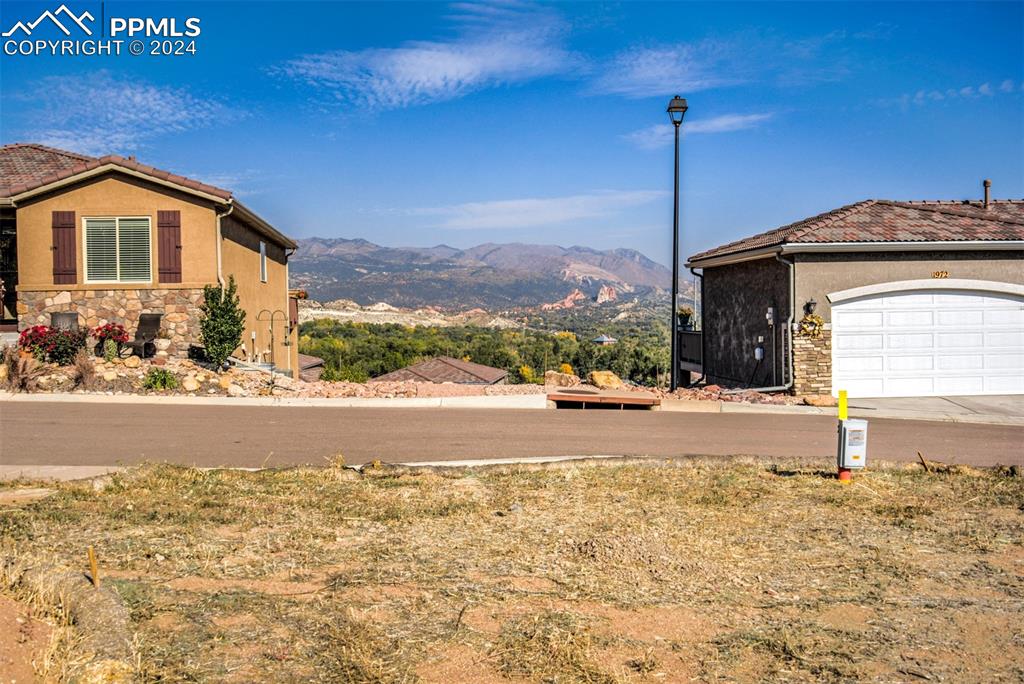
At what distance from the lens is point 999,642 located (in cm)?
493

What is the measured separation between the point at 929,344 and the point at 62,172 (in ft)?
67.0

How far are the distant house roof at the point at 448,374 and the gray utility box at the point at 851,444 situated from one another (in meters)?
17.1

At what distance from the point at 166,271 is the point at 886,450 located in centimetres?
1585

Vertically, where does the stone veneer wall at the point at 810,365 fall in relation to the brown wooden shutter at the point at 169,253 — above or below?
below

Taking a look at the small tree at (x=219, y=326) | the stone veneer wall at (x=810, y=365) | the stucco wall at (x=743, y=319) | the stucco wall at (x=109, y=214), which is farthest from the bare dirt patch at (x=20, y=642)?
the stucco wall at (x=743, y=319)

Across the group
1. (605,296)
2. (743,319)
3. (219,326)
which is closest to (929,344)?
(743,319)

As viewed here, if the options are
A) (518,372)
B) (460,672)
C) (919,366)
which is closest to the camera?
(460,672)

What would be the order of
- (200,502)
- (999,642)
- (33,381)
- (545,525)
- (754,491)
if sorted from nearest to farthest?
1. (999,642)
2. (545,525)
3. (200,502)
4. (754,491)
5. (33,381)

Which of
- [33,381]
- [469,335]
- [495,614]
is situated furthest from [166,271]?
[469,335]

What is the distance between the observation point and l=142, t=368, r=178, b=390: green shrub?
56.0 ft

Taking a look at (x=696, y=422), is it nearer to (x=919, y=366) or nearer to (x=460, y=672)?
(x=919, y=366)

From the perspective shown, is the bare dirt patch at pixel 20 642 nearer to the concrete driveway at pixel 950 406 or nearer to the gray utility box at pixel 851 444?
the gray utility box at pixel 851 444

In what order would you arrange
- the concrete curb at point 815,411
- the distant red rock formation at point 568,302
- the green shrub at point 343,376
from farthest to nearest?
1. the distant red rock formation at point 568,302
2. the green shrub at point 343,376
3. the concrete curb at point 815,411

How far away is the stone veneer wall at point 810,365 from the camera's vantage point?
1852 cm
